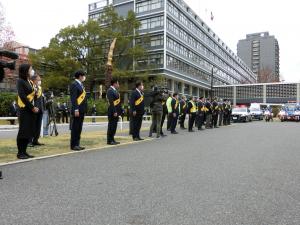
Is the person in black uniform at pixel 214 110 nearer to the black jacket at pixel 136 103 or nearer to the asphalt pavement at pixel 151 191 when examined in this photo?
the black jacket at pixel 136 103

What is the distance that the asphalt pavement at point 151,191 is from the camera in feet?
11.7

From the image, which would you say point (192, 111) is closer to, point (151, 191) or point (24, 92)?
point (24, 92)

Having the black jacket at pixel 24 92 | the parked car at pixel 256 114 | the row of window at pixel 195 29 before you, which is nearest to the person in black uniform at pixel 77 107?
the black jacket at pixel 24 92

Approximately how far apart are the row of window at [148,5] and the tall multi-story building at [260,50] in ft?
390

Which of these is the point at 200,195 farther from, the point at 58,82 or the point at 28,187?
the point at 58,82

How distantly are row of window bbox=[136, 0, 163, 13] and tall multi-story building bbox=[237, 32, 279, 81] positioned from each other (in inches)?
4677

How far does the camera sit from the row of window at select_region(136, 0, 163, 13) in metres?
61.1

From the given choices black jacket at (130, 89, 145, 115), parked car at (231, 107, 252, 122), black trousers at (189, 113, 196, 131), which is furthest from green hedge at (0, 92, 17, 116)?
parked car at (231, 107, 252, 122)

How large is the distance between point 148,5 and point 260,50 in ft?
417

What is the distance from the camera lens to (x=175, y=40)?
6500 cm

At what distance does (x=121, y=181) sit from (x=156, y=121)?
8604mm

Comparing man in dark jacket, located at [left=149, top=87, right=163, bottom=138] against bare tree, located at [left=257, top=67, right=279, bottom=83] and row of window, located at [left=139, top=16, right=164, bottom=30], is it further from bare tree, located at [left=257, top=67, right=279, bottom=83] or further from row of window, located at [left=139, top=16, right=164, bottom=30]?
bare tree, located at [left=257, top=67, right=279, bottom=83]

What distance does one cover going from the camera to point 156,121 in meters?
13.7

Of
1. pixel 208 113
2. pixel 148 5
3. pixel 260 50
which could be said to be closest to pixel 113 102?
pixel 208 113
